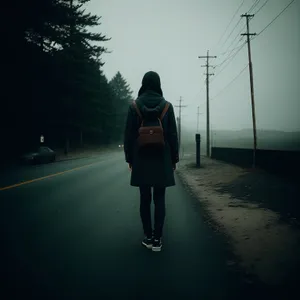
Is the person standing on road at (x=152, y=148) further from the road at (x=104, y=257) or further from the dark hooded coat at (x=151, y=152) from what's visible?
the road at (x=104, y=257)

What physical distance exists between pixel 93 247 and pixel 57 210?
229 cm

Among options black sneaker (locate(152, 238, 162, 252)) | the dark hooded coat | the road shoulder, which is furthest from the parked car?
black sneaker (locate(152, 238, 162, 252))

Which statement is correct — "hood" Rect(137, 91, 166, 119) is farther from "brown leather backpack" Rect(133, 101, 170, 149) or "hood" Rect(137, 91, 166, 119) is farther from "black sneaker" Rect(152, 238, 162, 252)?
"black sneaker" Rect(152, 238, 162, 252)

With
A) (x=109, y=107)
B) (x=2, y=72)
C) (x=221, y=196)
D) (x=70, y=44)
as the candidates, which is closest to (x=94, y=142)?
(x=109, y=107)

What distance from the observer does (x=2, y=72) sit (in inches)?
807

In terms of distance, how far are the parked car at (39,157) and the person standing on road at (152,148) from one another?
1699cm

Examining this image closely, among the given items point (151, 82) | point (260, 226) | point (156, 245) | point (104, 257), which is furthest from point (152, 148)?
point (260, 226)

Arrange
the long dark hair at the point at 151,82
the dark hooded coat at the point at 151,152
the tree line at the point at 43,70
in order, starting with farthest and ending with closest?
the tree line at the point at 43,70, the long dark hair at the point at 151,82, the dark hooded coat at the point at 151,152

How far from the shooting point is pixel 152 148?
3.49m

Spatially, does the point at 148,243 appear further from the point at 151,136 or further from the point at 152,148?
the point at 151,136

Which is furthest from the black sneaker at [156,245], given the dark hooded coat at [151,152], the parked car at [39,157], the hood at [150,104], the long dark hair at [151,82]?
the parked car at [39,157]

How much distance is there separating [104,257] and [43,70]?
2556cm

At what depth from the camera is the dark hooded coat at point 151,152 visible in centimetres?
356

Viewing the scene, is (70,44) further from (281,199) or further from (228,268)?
(228,268)
